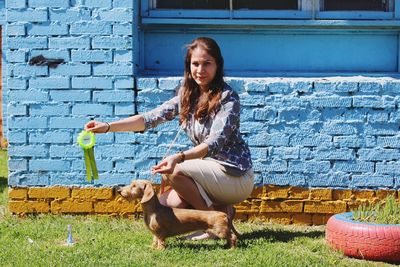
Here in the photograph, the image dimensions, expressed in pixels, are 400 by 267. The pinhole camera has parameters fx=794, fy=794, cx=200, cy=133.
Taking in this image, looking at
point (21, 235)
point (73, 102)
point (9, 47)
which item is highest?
point (9, 47)

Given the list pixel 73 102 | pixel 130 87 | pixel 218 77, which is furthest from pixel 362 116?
pixel 73 102

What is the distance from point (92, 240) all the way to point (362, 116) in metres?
2.34

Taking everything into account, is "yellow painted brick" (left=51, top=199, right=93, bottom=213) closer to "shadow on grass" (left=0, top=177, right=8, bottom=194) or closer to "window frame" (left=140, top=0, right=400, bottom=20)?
"window frame" (left=140, top=0, right=400, bottom=20)

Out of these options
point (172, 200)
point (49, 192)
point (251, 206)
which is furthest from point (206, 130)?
point (49, 192)

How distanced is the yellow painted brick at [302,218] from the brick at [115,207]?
1.27 m

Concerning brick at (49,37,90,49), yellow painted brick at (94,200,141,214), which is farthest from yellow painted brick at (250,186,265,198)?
brick at (49,37,90,49)

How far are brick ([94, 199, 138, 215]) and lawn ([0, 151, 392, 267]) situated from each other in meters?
0.07

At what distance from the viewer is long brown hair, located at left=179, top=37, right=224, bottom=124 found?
17.7 feet

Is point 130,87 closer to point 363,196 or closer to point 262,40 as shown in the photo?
point 262,40

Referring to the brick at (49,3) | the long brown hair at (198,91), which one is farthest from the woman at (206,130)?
the brick at (49,3)

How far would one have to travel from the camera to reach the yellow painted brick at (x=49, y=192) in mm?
6453

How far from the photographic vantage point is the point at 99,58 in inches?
250

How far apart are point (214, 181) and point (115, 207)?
1.29 m

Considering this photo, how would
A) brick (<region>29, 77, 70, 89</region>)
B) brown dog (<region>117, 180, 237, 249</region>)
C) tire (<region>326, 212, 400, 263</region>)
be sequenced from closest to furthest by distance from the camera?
1. tire (<region>326, 212, 400, 263</region>)
2. brown dog (<region>117, 180, 237, 249</region>)
3. brick (<region>29, 77, 70, 89</region>)
